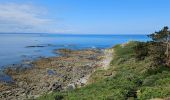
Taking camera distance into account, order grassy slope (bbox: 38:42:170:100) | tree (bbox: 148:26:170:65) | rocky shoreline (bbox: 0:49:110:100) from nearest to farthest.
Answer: grassy slope (bbox: 38:42:170:100) < rocky shoreline (bbox: 0:49:110:100) < tree (bbox: 148:26:170:65)

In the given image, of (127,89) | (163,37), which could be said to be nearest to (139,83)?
(127,89)

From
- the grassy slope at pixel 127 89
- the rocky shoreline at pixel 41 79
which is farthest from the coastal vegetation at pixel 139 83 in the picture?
the rocky shoreline at pixel 41 79

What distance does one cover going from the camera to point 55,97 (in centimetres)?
3478

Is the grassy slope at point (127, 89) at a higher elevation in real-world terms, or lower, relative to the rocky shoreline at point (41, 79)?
higher

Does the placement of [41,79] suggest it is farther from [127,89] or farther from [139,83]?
[127,89]

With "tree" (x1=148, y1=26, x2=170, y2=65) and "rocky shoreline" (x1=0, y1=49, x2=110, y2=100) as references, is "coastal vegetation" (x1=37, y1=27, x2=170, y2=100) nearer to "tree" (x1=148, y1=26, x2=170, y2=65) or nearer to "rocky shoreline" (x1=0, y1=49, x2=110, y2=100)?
"tree" (x1=148, y1=26, x2=170, y2=65)

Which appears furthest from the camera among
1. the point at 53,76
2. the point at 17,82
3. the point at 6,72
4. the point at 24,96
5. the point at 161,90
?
the point at 6,72

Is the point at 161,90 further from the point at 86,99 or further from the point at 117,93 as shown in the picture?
the point at 86,99

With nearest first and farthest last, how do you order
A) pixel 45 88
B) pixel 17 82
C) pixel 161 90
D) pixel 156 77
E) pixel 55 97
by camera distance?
pixel 161 90, pixel 55 97, pixel 156 77, pixel 45 88, pixel 17 82

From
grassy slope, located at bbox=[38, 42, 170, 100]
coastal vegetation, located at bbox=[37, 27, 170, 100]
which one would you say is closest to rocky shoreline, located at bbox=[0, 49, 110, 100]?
coastal vegetation, located at bbox=[37, 27, 170, 100]

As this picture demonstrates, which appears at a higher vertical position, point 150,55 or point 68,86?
point 150,55

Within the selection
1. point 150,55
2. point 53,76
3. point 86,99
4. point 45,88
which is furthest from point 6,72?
point 86,99

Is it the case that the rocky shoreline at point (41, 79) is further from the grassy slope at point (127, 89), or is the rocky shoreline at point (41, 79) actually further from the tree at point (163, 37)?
the tree at point (163, 37)

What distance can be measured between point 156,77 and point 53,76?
26.6 meters
